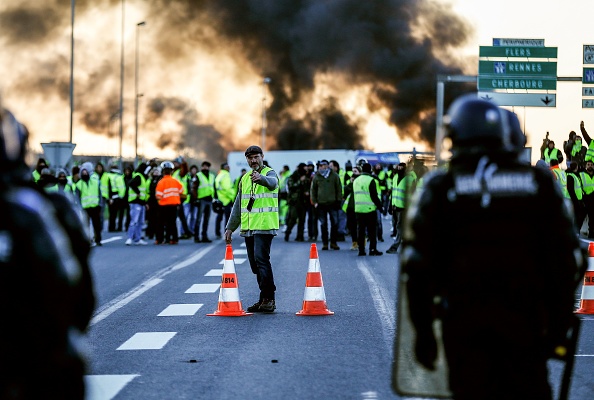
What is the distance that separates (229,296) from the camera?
10.9 m

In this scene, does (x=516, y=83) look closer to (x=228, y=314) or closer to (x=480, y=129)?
(x=228, y=314)

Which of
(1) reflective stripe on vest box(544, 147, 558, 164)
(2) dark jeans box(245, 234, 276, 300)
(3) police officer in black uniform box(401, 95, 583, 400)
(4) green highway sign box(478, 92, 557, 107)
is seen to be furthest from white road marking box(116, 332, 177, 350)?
(4) green highway sign box(478, 92, 557, 107)

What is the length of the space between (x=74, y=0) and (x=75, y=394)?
37322 millimetres

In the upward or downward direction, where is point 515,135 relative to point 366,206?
upward

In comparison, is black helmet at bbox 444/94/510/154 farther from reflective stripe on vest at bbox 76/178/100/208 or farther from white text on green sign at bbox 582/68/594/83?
white text on green sign at bbox 582/68/594/83

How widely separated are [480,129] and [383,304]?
Answer: 820 cm

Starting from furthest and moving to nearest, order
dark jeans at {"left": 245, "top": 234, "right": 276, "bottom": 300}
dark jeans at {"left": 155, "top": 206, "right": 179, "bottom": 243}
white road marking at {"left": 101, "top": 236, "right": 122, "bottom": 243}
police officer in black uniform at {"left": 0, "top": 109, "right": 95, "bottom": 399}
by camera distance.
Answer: white road marking at {"left": 101, "top": 236, "right": 122, "bottom": 243} < dark jeans at {"left": 155, "top": 206, "right": 179, "bottom": 243} < dark jeans at {"left": 245, "top": 234, "right": 276, "bottom": 300} < police officer in black uniform at {"left": 0, "top": 109, "right": 95, "bottom": 399}

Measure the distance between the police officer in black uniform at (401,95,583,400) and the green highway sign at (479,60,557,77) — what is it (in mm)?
28969

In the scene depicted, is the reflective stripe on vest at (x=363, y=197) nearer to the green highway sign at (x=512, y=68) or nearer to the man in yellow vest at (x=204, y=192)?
the man in yellow vest at (x=204, y=192)

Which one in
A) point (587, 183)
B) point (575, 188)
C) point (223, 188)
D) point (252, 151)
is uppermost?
point (252, 151)

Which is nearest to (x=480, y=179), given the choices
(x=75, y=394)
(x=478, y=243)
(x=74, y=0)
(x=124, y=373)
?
(x=478, y=243)

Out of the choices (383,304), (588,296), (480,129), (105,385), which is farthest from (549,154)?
(480,129)

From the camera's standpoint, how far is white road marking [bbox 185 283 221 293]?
13.2 metres

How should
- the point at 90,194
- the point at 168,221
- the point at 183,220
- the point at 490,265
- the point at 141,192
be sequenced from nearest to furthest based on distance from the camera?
the point at 490,265
the point at 90,194
the point at 168,221
the point at 141,192
the point at 183,220
